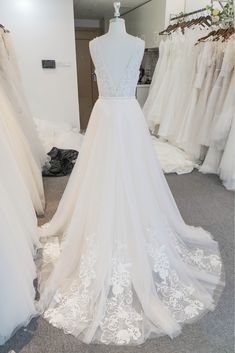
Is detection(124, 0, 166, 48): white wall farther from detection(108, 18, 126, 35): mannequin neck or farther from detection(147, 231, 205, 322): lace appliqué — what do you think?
detection(147, 231, 205, 322): lace appliqué

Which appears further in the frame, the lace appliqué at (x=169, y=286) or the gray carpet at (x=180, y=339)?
the lace appliqué at (x=169, y=286)

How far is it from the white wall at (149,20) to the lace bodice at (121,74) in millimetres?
2853

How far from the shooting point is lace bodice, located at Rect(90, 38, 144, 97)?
132 cm

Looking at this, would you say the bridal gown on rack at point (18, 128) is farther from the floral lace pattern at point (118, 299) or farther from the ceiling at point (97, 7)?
the ceiling at point (97, 7)

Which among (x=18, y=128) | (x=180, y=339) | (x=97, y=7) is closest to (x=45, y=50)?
(x=97, y=7)

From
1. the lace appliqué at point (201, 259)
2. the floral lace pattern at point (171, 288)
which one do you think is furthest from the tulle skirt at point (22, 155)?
the lace appliqué at point (201, 259)

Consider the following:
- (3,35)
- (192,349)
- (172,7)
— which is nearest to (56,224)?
(192,349)

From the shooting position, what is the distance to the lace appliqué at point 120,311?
120cm

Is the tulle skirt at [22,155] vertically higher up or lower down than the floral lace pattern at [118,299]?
higher up

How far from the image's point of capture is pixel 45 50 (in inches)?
150

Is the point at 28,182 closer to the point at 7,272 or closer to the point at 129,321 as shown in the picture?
the point at 7,272

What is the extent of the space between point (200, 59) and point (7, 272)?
9.37 feet

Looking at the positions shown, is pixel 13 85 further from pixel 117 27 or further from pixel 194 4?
pixel 194 4

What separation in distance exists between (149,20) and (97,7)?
102cm
